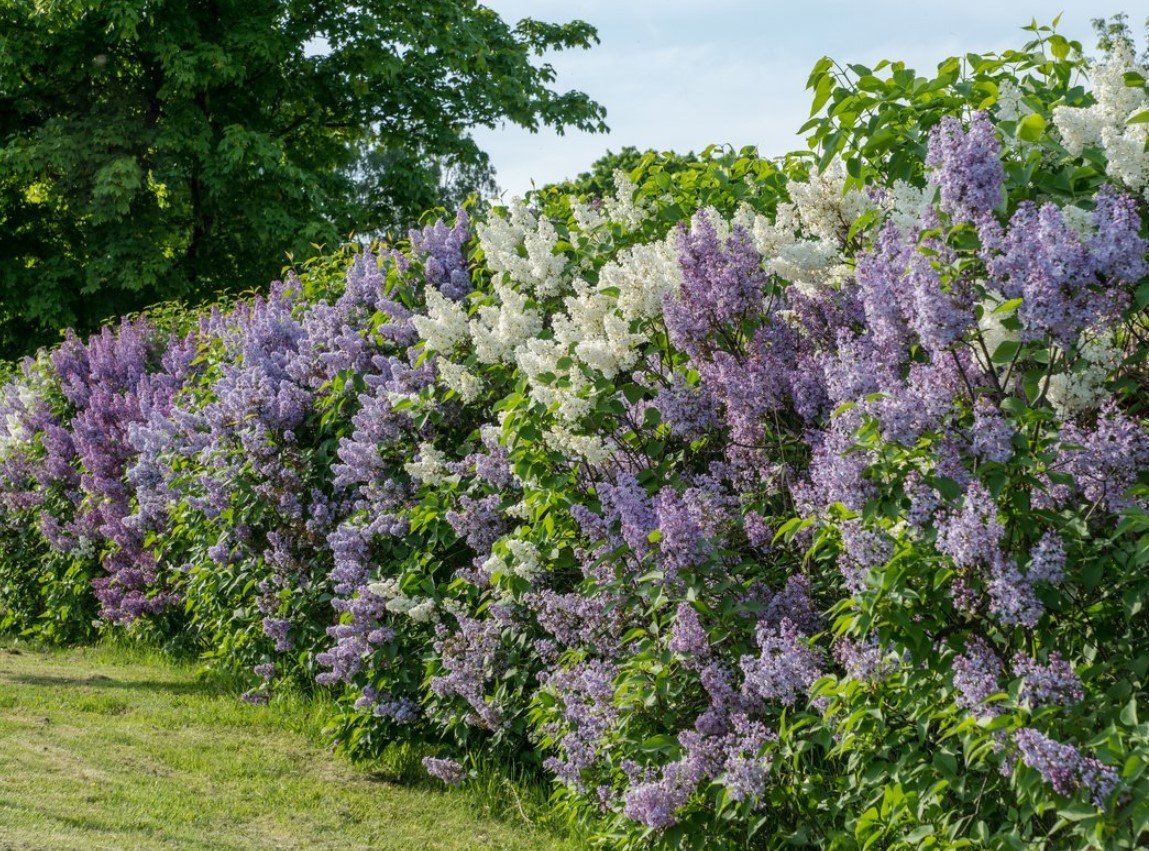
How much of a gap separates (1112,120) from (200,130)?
20513 millimetres

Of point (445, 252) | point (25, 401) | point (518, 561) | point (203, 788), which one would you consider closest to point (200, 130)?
point (25, 401)

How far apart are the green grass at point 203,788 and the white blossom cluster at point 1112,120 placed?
11.4 ft

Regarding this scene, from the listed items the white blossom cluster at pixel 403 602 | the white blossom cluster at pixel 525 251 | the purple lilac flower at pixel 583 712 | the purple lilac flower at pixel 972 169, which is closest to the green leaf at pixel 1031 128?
the purple lilac flower at pixel 972 169

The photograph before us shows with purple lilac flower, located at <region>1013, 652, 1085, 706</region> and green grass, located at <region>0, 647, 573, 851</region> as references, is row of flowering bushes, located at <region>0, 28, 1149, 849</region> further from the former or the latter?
green grass, located at <region>0, 647, 573, 851</region>

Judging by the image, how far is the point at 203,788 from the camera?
636cm

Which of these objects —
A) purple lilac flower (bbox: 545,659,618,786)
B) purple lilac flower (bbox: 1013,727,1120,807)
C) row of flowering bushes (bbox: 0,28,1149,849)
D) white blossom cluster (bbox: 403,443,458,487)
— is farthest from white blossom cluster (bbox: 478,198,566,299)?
purple lilac flower (bbox: 1013,727,1120,807)

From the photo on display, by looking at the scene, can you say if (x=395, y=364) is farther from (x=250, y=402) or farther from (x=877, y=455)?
(x=877, y=455)

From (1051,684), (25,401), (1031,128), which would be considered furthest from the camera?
(25,401)

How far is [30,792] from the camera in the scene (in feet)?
19.3

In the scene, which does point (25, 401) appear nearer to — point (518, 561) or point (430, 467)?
point (430, 467)

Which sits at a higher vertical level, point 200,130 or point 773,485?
point 200,130

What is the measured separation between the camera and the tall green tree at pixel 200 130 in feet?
70.7

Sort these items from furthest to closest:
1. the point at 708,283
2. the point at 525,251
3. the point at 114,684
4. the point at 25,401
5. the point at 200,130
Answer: the point at 200,130
the point at 25,401
the point at 114,684
the point at 525,251
the point at 708,283

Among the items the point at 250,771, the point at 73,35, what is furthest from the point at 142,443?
the point at 73,35
